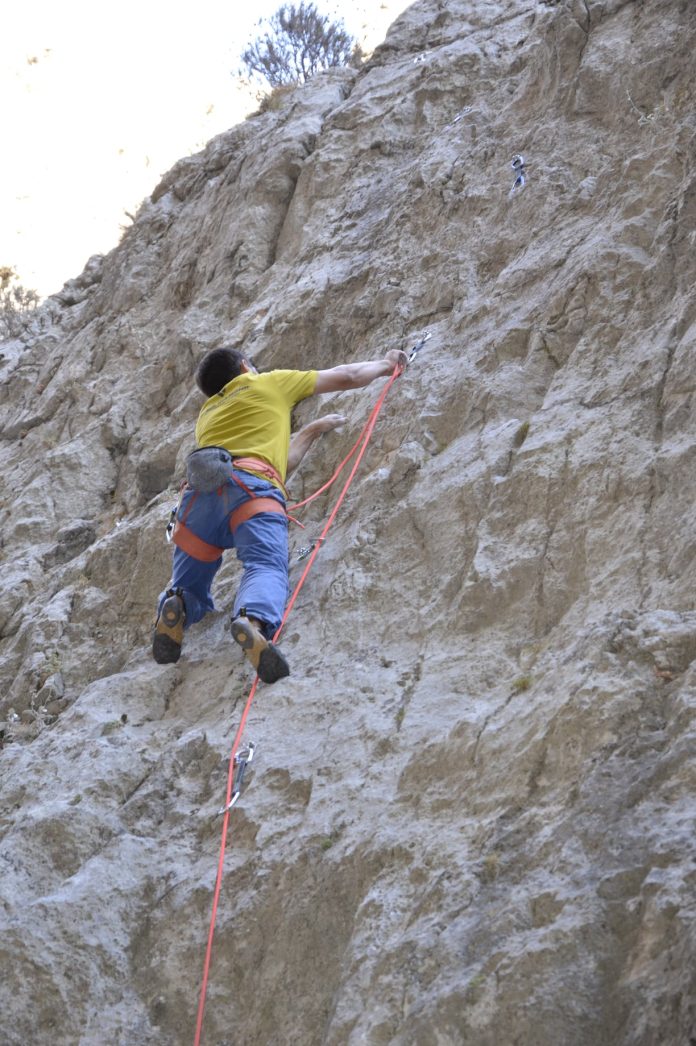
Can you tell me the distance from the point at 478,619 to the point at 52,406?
20.2 feet

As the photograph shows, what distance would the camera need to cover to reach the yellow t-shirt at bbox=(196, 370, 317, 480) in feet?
18.2

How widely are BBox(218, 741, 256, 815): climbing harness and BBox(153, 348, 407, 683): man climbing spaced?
39cm

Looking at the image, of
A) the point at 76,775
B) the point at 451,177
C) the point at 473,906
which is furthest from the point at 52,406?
the point at 473,906

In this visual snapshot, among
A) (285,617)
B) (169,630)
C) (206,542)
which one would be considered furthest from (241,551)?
(169,630)

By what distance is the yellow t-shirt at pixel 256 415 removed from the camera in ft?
18.2

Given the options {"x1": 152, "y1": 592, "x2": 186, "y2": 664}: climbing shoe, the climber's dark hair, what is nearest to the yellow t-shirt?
the climber's dark hair

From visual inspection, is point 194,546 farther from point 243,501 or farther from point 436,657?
point 436,657

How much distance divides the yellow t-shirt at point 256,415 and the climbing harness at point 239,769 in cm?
159

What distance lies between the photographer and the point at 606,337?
504 cm

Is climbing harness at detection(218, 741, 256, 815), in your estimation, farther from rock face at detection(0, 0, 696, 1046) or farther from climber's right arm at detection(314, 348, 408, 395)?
climber's right arm at detection(314, 348, 408, 395)

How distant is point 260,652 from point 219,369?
1.85 metres

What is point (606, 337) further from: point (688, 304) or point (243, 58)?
point (243, 58)

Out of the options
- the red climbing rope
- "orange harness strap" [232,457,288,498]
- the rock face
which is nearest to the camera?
the rock face

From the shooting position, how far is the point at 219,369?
5914 millimetres
